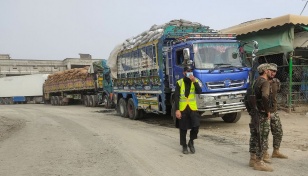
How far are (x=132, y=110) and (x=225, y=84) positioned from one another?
18.5 feet

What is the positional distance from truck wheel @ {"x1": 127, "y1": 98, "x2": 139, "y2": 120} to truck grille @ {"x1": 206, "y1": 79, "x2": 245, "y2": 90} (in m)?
5.02

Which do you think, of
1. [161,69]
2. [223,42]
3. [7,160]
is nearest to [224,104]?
[223,42]

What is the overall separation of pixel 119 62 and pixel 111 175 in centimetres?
1039

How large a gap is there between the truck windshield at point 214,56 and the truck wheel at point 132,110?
16.1ft

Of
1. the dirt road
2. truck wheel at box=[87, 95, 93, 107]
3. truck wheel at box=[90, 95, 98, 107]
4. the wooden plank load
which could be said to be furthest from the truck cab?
truck wheel at box=[87, 95, 93, 107]

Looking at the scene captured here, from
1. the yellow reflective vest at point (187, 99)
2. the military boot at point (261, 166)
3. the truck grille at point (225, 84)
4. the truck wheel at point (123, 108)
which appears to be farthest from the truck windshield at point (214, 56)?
the truck wheel at point (123, 108)

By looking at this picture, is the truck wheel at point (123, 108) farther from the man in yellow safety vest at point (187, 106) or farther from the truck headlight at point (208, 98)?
the man in yellow safety vest at point (187, 106)

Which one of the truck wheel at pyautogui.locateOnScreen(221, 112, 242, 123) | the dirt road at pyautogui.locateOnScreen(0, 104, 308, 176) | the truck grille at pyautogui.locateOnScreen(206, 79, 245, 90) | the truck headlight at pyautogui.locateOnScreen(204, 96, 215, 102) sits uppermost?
the truck grille at pyautogui.locateOnScreen(206, 79, 245, 90)

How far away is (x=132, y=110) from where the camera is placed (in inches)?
550

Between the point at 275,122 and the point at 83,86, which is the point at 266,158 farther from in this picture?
the point at 83,86

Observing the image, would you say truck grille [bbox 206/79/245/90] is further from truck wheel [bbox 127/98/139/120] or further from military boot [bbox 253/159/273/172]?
truck wheel [bbox 127/98/139/120]

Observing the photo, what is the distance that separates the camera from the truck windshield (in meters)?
9.51

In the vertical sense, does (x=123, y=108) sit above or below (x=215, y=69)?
below

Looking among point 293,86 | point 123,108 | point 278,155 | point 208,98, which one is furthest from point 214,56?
point 123,108
